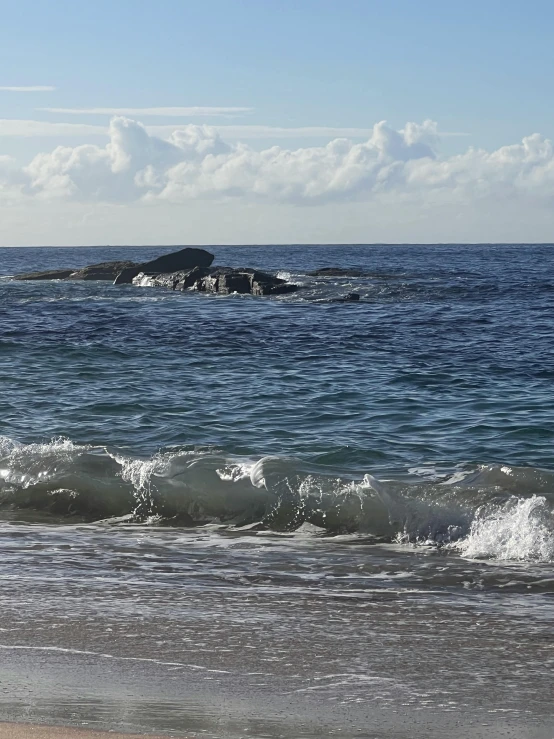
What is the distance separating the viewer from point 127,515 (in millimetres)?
10508

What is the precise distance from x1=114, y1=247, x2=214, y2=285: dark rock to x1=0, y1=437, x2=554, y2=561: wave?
40.1 metres

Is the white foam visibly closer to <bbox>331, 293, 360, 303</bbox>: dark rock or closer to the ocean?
the ocean

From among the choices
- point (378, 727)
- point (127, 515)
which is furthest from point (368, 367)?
point (378, 727)

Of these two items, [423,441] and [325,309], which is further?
[325,309]

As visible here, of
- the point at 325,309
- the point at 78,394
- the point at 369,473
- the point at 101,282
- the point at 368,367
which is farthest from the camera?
the point at 101,282

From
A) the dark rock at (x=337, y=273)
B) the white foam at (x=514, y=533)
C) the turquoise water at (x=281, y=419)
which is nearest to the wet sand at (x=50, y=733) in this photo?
the white foam at (x=514, y=533)

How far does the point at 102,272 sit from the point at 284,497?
1888 inches

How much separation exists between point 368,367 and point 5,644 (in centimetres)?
1460

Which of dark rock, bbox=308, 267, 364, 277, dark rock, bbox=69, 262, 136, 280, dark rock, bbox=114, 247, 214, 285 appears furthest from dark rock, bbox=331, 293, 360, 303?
dark rock, bbox=69, 262, 136, 280

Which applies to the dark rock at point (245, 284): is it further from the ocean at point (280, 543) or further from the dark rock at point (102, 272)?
the ocean at point (280, 543)

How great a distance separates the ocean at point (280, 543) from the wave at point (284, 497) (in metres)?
0.03

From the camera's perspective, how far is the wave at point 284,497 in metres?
9.30

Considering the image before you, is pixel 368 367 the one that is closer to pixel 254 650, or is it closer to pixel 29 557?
pixel 29 557

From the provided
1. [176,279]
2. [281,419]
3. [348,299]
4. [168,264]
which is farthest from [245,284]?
[281,419]
